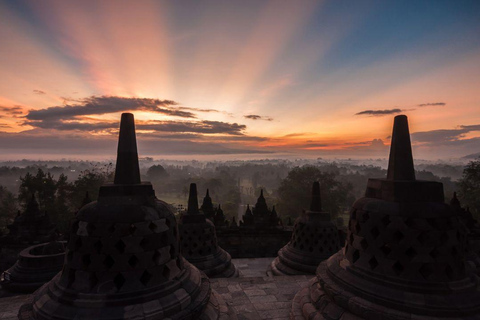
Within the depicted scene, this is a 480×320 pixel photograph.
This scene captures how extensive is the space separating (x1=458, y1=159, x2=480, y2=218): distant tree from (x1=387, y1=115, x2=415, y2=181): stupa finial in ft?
128

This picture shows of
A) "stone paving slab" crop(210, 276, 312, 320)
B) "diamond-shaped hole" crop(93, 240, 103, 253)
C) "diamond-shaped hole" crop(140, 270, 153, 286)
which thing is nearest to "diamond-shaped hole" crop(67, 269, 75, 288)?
"diamond-shaped hole" crop(93, 240, 103, 253)

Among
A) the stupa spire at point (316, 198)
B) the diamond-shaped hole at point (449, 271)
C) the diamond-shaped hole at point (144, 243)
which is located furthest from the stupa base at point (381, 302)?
the stupa spire at point (316, 198)

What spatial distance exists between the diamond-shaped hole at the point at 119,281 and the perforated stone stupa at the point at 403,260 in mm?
3661

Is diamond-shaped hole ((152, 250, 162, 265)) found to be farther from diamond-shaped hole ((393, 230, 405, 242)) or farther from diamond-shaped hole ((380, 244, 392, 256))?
diamond-shaped hole ((393, 230, 405, 242))

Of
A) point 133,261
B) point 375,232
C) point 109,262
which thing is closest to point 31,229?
point 109,262

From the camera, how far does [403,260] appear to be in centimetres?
454

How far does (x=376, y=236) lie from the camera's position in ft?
15.9

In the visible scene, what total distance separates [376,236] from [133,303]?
4474 mm

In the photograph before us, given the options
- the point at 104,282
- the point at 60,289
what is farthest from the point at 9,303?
the point at 104,282

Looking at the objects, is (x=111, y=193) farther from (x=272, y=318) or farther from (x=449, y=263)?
(x=449, y=263)

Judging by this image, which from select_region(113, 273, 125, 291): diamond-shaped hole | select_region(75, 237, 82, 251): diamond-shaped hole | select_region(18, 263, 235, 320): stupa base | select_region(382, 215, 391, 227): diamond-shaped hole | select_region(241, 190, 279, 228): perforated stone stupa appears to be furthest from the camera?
select_region(241, 190, 279, 228): perforated stone stupa

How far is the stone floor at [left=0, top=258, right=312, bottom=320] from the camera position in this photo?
5791 mm

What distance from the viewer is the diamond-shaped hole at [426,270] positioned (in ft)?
14.6

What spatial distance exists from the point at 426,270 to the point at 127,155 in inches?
231
